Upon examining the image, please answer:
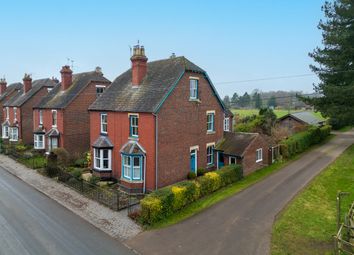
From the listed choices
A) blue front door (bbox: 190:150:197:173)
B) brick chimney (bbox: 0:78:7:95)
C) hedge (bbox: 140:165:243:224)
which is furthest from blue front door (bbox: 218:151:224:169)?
brick chimney (bbox: 0:78:7:95)

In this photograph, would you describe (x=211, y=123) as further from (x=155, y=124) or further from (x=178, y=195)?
(x=178, y=195)

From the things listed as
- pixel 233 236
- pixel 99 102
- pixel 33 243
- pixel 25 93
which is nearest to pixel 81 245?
pixel 33 243

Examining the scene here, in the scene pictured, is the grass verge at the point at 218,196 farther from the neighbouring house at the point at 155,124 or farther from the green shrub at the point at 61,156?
the green shrub at the point at 61,156

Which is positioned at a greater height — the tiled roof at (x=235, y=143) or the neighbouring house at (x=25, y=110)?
the neighbouring house at (x=25, y=110)

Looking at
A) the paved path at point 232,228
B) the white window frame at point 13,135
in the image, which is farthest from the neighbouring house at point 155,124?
the white window frame at point 13,135

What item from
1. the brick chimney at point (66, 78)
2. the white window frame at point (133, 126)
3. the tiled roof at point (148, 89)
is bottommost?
the white window frame at point (133, 126)

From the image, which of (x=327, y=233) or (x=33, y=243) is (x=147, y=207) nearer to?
(x=33, y=243)
